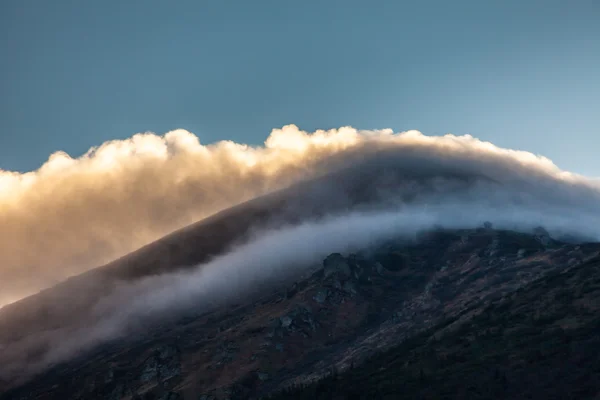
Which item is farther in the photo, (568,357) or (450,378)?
(450,378)

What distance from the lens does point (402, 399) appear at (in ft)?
598

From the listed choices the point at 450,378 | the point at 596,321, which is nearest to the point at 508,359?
the point at 450,378

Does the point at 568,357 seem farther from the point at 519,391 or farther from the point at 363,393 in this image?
the point at 363,393

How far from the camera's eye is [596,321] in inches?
7667

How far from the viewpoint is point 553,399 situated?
151m

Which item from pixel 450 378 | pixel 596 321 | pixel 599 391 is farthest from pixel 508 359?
pixel 599 391

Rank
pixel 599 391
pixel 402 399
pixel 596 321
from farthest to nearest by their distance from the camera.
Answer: pixel 596 321
pixel 402 399
pixel 599 391

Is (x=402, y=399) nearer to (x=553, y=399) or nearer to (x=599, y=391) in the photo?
(x=553, y=399)

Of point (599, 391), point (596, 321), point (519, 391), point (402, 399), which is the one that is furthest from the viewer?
point (596, 321)

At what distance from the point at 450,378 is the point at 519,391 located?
2985 cm

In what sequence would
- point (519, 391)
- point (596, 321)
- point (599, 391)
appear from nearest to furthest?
point (599, 391), point (519, 391), point (596, 321)

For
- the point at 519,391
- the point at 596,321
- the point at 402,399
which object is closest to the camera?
the point at 519,391

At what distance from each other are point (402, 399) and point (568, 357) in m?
52.1

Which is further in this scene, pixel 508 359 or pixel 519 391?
pixel 508 359
